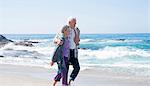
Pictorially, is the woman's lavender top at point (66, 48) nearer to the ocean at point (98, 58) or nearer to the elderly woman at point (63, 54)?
the elderly woman at point (63, 54)

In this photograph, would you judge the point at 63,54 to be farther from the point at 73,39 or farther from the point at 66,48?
the point at 73,39

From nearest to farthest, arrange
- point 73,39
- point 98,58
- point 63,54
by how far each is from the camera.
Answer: point 63,54, point 73,39, point 98,58

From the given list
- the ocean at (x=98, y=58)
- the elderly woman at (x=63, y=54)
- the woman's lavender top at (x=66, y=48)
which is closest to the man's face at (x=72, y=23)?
the elderly woman at (x=63, y=54)

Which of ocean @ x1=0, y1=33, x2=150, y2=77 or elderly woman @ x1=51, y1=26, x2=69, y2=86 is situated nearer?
elderly woman @ x1=51, y1=26, x2=69, y2=86

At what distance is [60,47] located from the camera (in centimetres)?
801

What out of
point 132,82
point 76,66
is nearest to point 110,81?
point 132,82

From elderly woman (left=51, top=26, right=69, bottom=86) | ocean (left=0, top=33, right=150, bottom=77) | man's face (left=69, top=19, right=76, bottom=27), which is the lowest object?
ocean (left=0, top=33, right=150, bottom=77)

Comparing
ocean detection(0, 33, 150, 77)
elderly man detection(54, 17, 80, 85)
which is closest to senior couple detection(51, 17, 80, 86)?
elderly man detection(54, 17, 80, 85)

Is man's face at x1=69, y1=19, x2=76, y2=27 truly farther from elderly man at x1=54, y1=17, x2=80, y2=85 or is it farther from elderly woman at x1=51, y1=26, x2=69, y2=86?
elderly woman at x1=51, y1=26, x2=69, y2=86

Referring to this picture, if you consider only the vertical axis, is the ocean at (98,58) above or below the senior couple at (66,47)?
below

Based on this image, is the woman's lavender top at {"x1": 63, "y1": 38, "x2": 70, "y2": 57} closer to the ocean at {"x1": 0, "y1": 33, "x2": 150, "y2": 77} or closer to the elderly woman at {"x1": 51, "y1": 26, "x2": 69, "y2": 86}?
the elderly woman at {"x1": 51, "y1": 26, "x2": 69, "y2": 86}

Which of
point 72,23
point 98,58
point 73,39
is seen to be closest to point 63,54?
point 73,39

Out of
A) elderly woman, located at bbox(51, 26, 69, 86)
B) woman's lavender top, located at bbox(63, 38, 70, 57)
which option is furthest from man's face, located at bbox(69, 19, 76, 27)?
woman's lavender top, located at bbox(63, 38, 70, 57)

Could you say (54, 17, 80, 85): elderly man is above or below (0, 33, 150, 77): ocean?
above
